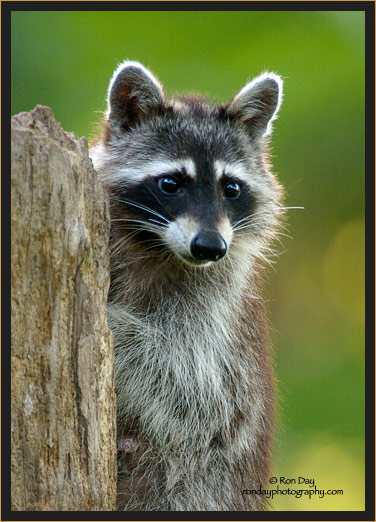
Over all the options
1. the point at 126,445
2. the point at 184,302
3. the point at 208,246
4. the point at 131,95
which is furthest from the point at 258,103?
the point at 126,445

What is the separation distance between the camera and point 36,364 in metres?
4.32

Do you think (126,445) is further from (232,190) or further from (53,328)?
(232,190)

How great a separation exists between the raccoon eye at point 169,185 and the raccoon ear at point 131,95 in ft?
2.53

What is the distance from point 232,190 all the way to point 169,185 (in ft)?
1.97

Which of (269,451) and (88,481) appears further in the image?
(269,451)

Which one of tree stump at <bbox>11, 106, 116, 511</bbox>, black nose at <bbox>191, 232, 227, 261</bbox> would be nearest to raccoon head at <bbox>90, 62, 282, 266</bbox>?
black nose at <bbox>191, 232, 227, 261</bbox>

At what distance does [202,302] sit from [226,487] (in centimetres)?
152

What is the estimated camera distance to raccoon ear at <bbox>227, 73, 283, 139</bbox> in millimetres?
6434

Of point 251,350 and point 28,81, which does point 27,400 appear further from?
point 28,81

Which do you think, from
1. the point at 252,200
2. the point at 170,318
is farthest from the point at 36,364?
the point at 252,200

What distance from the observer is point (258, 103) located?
6562mm

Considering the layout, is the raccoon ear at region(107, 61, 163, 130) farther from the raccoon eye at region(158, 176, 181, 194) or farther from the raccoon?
the raccoon eye at region(158, 176, 181, 194)

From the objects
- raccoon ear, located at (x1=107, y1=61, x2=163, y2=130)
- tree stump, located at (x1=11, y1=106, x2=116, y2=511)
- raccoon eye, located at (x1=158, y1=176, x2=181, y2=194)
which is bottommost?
tree stump, located at (x1=11, y1=106, x2=116, y2=511)

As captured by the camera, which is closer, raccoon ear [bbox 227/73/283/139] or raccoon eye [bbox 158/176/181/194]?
raccoon eye [bbox 158/176/181/194]
